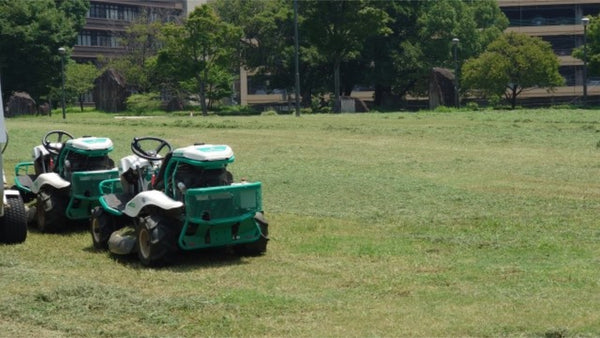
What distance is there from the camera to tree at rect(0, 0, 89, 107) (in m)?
63.7

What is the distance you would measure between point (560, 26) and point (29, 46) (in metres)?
48.4

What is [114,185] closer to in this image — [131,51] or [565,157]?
[565,157]

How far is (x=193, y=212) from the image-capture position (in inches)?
432

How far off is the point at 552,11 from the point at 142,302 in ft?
287

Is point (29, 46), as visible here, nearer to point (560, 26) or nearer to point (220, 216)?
point (560, 26)

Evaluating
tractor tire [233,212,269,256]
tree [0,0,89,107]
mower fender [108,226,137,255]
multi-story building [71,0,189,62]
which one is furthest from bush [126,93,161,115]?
tractor tire [233,212,269,256]

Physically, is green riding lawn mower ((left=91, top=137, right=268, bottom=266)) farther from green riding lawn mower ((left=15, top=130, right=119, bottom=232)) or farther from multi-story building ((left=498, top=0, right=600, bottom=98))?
multi-story building ((left=498, top=0, right=600, bottom=98))

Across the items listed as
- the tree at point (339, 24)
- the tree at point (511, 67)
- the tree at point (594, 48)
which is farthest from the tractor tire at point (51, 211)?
the tree at point (594, 48)

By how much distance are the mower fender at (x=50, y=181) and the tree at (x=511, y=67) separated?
47.6 m

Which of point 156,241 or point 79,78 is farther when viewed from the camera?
point 79,78

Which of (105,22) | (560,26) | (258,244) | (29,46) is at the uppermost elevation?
(105,22)

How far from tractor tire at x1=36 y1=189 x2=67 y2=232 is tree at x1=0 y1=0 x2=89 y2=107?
51863mm

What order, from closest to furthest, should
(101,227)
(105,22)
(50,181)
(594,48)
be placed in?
1. (101,227)
2. (50,181)
3. (594,48)
4. (105,22)

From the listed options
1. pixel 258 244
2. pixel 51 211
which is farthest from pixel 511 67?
pixel 258 244
